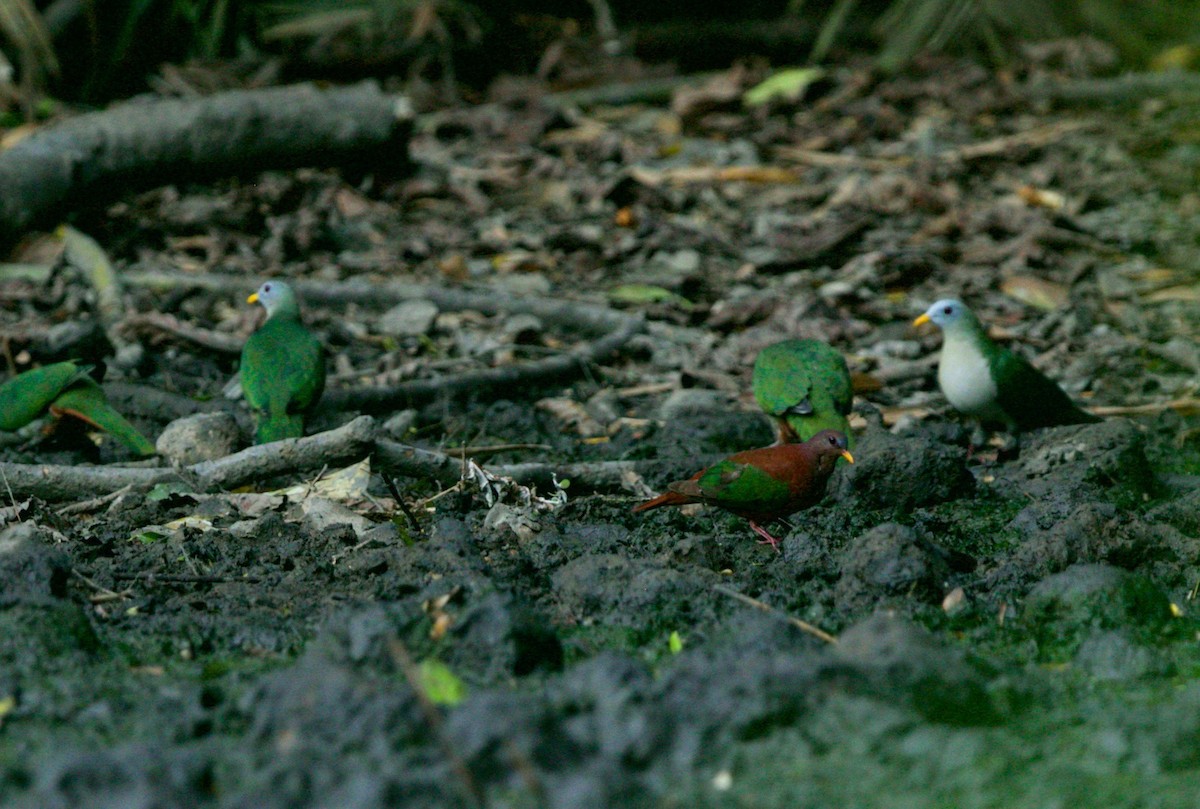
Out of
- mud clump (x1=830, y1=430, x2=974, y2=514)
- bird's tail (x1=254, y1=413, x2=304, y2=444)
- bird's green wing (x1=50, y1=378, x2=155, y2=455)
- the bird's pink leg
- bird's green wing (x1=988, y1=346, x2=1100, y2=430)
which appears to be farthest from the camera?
bird's green wing (x1=988, y1=346, x2=1100, y2=430)

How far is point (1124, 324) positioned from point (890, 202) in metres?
2.11

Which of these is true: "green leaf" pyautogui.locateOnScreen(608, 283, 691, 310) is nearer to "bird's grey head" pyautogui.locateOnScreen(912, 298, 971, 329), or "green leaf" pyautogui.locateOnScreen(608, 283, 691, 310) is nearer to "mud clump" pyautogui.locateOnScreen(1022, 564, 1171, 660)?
"bird's grey head" pyautogui.locateOnScreen(912, 298, 971, 329)

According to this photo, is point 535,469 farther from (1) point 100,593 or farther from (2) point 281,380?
(1) point 100,593

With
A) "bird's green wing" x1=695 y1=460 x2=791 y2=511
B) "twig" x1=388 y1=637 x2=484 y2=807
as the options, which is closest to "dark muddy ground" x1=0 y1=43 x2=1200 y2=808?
"twig" x1=388 y1=637 x2=484 y2=807

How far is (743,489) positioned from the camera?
12.6 ft

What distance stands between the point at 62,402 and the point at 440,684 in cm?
274

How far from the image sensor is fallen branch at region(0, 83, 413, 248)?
709cm

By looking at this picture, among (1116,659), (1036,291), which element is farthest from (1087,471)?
(1036,291)

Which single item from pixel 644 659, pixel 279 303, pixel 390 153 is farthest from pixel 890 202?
pixel 644 659

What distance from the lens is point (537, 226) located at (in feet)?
26.9

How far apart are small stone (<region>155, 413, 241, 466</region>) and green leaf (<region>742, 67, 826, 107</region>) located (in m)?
6.69

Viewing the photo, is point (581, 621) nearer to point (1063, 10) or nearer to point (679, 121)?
point (679, 121)

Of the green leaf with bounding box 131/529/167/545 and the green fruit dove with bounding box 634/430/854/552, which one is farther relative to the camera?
the green fruit dove with bounding box 634/430/854/552

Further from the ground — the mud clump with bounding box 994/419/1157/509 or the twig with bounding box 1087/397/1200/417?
the mud clump with bounding box 994/419/1157/509
